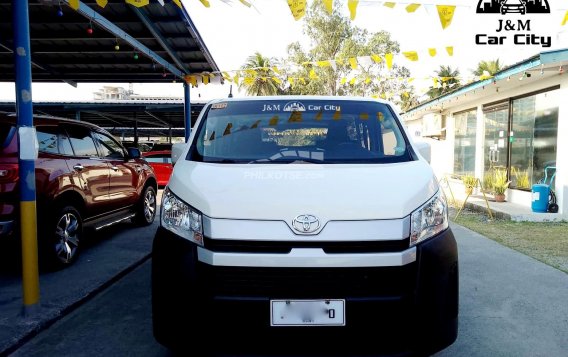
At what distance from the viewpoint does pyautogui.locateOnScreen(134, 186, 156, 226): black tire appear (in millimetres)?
7551

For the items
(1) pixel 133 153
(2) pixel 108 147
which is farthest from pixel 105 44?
(2) pixel 108 147

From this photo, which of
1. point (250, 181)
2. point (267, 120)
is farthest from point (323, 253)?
point (267, 120)

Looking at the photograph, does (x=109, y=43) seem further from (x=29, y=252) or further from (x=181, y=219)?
(x=181, y=219)

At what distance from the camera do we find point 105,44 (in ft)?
30.1

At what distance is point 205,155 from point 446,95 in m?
11.9

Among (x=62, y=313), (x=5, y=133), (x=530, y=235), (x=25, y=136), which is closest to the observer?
(x=25, y=136)

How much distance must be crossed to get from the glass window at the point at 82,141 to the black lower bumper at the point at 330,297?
3893 millimetres

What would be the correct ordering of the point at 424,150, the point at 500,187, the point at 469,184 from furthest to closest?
the point at 500,187 → the point at 469,184 → the point at 424,150

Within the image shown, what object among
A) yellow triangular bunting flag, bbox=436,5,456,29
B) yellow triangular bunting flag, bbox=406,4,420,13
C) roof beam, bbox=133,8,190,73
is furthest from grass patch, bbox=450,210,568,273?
roof beam, bbox=133,8,190,73

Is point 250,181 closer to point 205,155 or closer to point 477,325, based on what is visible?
point 205,155

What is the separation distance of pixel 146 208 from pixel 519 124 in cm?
890

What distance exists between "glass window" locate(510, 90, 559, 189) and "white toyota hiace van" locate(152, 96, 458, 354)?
824 centimetres

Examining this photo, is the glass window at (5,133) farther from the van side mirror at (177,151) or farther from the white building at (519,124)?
the white building at (519,124)

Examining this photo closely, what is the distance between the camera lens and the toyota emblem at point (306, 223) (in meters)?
2.23
